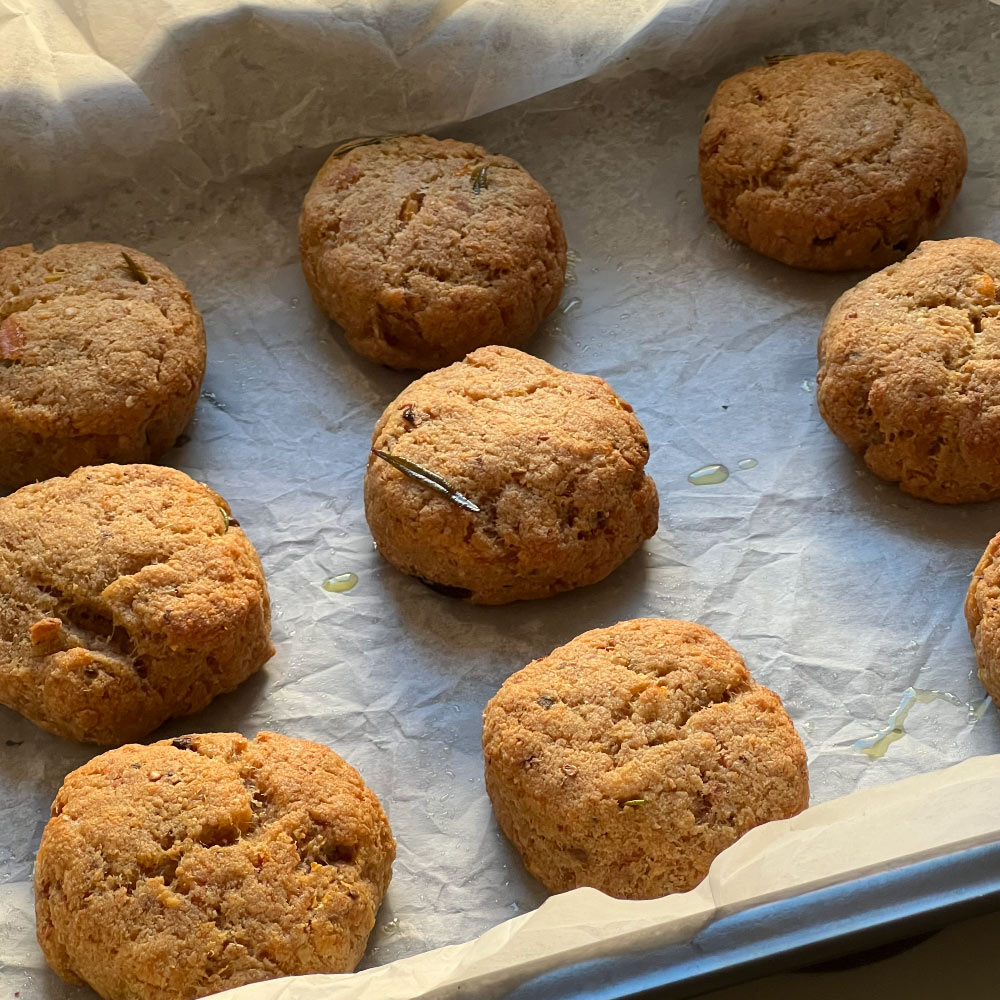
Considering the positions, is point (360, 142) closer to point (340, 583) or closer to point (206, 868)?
point (340, 583)

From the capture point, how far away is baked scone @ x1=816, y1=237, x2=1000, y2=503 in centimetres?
226

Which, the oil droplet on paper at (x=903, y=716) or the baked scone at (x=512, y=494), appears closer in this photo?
the oil droplet on paper at (x=903, y=716)

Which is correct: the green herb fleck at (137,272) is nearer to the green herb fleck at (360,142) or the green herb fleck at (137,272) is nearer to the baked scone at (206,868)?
the green herb fleck at (360,142)

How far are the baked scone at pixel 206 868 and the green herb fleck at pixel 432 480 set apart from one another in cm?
50

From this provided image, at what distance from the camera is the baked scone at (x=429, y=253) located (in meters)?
2.49

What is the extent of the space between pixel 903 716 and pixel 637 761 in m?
0.50

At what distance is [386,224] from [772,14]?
3.29ft

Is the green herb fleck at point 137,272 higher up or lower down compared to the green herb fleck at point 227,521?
higher up

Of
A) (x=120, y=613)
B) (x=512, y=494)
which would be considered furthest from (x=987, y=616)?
(x=120, y=613)

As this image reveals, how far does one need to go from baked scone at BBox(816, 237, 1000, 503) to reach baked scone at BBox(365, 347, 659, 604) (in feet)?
1.30

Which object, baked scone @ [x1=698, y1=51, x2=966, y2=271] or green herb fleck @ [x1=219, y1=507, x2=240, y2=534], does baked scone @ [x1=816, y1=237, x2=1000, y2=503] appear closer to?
baked scone @ [x1=698, y1=51, x2=966, y2=271]

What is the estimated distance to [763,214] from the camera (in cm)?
263

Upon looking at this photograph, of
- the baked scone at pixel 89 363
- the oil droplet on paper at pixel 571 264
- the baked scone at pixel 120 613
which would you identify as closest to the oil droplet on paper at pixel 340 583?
the baked scone at pixel 120 613

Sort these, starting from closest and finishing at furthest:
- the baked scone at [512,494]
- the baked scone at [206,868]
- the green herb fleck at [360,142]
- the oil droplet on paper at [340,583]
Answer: the baked scone at [206,868] < the baked scone at [512,494] < the oil droplet on paper at [340,583] < the green herb fleck at [360,142]
